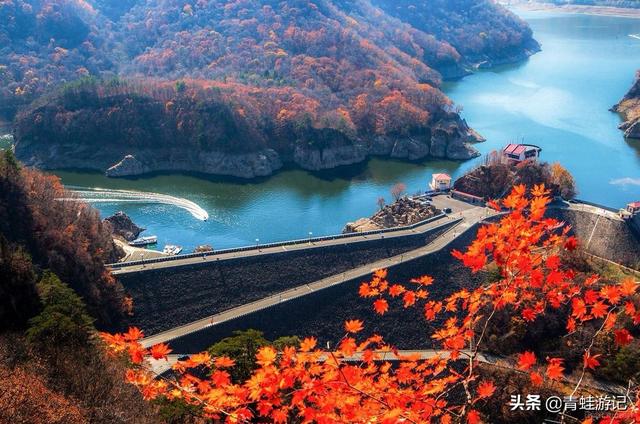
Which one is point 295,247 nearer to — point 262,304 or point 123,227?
point 262,304

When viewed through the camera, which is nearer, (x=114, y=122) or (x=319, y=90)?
(x=114, y=122)

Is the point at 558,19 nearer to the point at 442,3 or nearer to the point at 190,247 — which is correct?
the point at 442,3

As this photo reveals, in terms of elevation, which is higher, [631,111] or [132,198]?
[631,111]

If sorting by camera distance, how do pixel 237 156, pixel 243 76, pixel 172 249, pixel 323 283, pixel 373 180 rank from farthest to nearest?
pixel 243 76 < pixel 237 156 < pixel 373 180 < pixel 172 249 < pixel 323 283

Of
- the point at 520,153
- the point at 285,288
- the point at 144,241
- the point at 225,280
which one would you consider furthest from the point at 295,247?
the point at 520,153

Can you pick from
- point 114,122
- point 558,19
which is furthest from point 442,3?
point 114,122

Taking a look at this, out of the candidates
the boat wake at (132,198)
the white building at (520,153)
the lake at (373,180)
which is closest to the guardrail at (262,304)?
the lake at (373,180)
